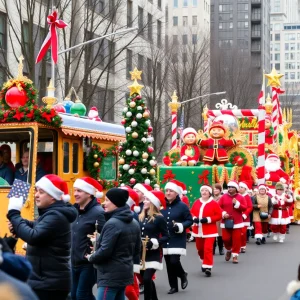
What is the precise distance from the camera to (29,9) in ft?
79.7

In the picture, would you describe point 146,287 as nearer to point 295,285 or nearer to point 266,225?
point 295,285

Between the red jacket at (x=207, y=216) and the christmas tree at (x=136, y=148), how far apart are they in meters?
4.73

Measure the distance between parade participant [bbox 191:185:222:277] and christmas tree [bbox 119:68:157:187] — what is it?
473 centimetres

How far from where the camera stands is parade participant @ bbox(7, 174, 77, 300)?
670cm

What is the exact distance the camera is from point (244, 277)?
13.5m

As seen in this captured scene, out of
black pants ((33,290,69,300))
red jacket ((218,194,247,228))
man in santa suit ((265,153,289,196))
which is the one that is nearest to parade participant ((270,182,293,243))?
man in santa suit ((265,153,289,196))

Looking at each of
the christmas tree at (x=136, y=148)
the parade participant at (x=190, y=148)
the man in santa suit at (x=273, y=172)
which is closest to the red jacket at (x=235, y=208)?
the christmas tree at (x=136, y=148)

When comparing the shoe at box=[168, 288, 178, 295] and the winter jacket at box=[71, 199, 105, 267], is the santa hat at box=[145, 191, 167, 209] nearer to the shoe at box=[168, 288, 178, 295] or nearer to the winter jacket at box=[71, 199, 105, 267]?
the winter jacket at box=[71, 199, 105, 267]

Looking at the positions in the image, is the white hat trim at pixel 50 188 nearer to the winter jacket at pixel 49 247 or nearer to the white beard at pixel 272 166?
the winter jacket at pixel 49 247

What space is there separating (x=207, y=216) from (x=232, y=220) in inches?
91.5

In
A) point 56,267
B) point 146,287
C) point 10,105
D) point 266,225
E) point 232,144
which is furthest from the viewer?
point 232,144

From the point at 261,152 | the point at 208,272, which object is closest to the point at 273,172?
the point at 261,152

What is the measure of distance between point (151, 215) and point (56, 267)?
3650 millimetres

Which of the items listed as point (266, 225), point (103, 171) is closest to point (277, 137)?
point (266, 225)
